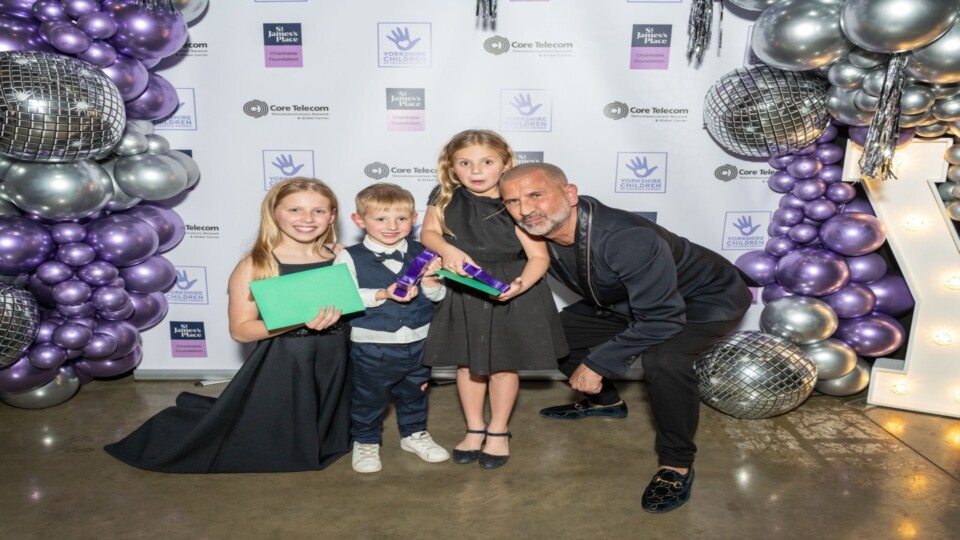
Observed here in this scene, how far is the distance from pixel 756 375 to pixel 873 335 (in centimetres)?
74

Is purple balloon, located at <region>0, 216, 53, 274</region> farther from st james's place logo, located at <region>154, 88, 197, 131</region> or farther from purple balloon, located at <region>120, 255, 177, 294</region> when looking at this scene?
st james's place logo, located at <region>154, 88, 197, 131</region>

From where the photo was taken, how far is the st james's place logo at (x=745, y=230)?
378cm

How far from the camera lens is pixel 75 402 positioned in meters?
3.60


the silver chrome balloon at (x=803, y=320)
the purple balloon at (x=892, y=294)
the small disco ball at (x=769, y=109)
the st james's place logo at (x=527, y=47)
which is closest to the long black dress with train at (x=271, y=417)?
→ the st james's place logo at (x=527, y=47)

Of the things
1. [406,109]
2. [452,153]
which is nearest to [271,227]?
[452,153]

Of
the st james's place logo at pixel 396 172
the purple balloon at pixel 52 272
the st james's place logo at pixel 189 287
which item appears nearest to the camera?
the purple balloon at pixel 52 272

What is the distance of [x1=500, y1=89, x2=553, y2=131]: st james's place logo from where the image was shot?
360cm

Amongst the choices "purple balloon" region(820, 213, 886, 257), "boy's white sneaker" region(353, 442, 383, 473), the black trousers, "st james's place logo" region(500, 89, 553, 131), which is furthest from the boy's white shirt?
"purple balloon" region(820, 213, 886, 257)

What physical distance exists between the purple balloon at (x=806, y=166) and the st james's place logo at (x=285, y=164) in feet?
8.23

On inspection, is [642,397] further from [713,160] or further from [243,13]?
[243,13]

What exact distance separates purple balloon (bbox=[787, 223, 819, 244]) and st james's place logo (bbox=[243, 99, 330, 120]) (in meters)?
2.49

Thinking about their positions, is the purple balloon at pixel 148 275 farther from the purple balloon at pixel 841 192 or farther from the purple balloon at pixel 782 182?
the purple balloon at pixel 841 192

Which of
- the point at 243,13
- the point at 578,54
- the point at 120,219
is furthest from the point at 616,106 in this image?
the point at 120,219

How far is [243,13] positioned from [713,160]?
2.56 metres
